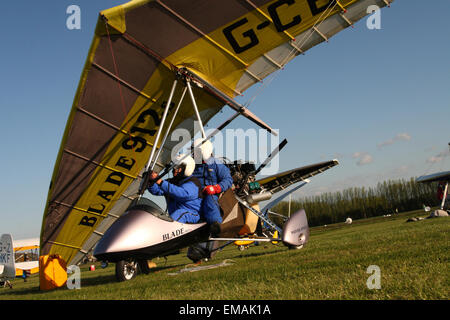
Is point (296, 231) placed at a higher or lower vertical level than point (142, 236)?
higher

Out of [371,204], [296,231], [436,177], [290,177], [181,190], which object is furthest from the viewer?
[371,204]

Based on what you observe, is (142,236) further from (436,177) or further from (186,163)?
(436,177)

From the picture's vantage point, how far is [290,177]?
12031 millimetres

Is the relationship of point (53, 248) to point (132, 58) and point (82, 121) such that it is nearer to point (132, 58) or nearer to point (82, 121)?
point (82, 121)

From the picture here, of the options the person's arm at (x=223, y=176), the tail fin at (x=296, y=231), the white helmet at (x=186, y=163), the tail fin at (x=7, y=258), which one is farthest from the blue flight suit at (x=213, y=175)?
the tail fin at (x=7, y=258)

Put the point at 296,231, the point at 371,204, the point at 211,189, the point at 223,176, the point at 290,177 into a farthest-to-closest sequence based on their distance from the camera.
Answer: the point at 371,204 → the point at 290,177 → the point at 296,231 → the point at 223,176 → the point at 211,189

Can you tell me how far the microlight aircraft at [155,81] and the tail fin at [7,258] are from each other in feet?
5.19

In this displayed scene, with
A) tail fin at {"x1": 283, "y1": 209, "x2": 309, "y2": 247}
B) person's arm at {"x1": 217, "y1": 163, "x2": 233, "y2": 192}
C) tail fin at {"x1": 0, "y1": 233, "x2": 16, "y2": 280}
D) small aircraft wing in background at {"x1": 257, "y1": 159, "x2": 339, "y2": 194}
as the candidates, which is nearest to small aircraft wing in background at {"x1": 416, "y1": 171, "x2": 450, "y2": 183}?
small aircraft wing in background at {"x1": 257, "y1": 159, "x2": 339, "y2": 194}

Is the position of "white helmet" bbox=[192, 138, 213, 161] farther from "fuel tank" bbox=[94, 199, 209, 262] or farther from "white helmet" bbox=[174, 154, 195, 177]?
"fuel tank" bbox=[94, 199, 209, 262]

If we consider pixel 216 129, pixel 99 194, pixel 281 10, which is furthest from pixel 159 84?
pixel 99 194

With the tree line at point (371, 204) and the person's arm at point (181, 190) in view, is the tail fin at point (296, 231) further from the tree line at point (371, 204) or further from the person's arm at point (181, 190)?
the tree line at point (371, 204)

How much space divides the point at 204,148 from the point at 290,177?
6.19 meters

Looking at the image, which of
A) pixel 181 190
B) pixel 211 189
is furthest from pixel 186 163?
pixel 211 189
